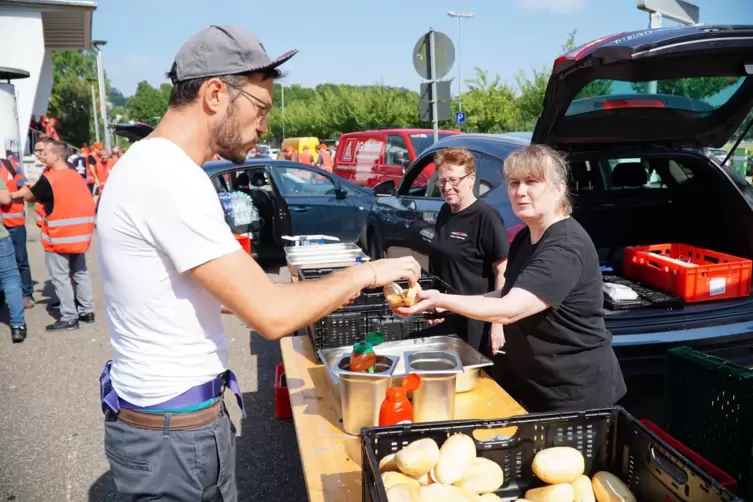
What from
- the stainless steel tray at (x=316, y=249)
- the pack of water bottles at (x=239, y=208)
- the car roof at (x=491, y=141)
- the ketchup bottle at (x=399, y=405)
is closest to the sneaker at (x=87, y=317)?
the pack of water bottles at (x=239, y=208)

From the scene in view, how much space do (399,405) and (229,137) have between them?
1.01 m

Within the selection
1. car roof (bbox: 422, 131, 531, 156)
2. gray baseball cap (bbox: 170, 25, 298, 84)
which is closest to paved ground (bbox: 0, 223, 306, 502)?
car roof (bbox: 422, 131, 531, 156)

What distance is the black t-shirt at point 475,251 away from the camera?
344cm

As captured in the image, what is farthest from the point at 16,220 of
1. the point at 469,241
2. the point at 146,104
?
the point at 146,104

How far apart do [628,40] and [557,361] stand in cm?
167

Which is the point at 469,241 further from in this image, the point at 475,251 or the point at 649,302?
the point at 649,302

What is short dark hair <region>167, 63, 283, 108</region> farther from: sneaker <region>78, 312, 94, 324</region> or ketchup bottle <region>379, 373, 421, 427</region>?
sneaker <region>78, 312, 94, 324</region>

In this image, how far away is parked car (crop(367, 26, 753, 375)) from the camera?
A: 303cm

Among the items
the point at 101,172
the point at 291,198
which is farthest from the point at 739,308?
the point at 101,172

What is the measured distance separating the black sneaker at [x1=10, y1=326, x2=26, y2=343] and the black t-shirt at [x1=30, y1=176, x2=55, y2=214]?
4.14 ft

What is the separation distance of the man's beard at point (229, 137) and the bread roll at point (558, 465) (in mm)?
1154

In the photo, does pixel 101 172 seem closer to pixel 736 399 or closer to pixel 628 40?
pixel 628 40

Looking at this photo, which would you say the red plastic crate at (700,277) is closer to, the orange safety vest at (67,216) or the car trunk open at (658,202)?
the car trunk open at (658,202)

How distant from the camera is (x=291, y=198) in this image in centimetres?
894
